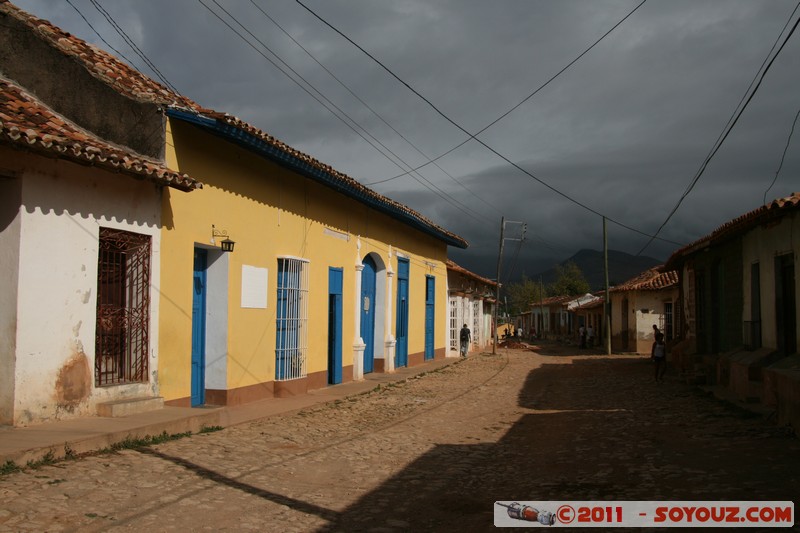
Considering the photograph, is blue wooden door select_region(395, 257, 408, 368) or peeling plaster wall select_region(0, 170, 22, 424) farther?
blue wooden door select_region(395, 257, 408, 368)

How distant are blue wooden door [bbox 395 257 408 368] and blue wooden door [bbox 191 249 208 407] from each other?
10.1 meters

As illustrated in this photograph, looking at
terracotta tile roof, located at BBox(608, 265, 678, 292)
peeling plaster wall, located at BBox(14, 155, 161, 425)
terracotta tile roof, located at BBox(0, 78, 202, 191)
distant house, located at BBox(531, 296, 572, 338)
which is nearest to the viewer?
terracotta tile roof, located at BBox(0, 78, 202, 191)

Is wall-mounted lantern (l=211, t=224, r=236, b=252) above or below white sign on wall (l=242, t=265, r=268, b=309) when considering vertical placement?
above

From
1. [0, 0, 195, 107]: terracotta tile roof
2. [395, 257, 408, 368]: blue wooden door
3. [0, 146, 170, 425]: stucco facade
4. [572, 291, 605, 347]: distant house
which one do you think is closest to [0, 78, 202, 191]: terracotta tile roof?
[0, 146, 170, 425]: stucco facade

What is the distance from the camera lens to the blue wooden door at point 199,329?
10758 millimetres

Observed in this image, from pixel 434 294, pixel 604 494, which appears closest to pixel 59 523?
pixel 604 494

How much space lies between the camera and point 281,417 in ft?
34.8

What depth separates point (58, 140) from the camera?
7.11 metres

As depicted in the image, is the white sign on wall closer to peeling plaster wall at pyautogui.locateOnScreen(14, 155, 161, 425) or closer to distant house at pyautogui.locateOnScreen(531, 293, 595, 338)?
peeling plaster wall at pyautogui.locateOnScreen(14, 155, 161, 425)

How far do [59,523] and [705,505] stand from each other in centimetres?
477

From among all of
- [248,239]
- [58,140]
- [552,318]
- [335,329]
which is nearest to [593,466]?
[58,140]

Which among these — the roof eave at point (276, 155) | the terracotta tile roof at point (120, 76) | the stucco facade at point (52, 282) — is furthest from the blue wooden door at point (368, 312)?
the stucco facade at point (52, 282)

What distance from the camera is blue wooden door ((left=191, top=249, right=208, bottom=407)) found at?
35.3ft

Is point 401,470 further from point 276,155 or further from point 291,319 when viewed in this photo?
point 276,155
